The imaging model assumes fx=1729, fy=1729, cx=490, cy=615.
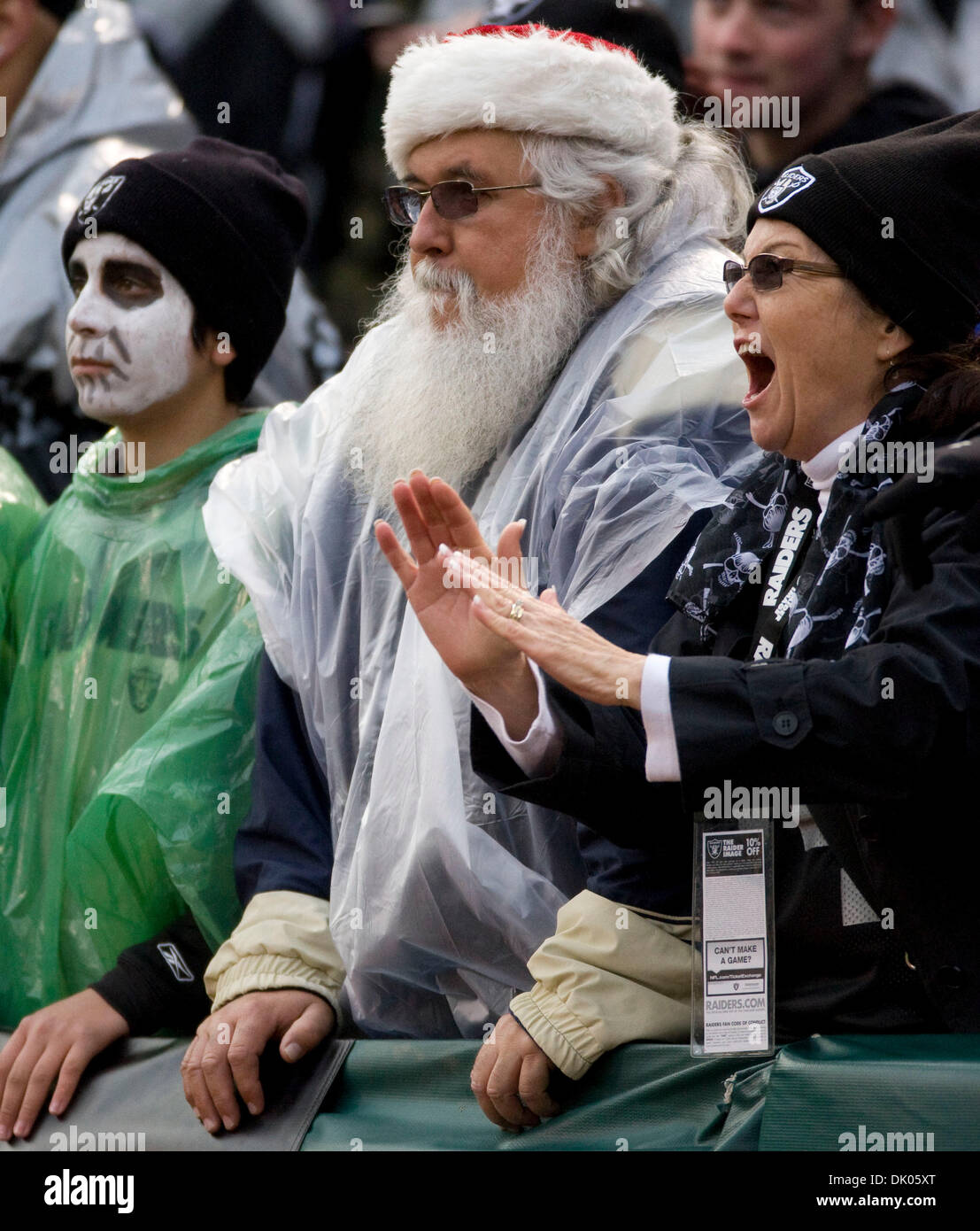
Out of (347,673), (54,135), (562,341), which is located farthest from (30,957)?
(54,135)

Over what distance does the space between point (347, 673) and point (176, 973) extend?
0.72 m

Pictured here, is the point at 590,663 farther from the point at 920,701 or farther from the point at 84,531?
the point at 84,531

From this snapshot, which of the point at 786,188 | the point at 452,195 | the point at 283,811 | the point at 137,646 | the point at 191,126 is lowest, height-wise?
the point at 283,811

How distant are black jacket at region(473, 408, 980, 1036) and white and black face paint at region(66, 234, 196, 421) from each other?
6.67 feet

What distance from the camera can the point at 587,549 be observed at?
3150 millimetres

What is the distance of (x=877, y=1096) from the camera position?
7.70ft

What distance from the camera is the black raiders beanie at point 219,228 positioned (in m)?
4.35

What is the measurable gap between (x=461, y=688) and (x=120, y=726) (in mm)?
1042
